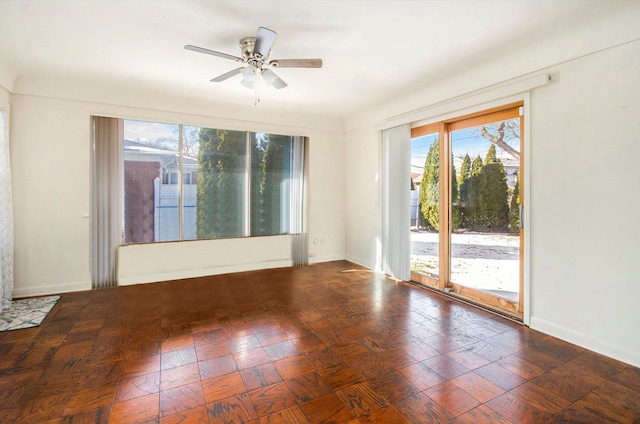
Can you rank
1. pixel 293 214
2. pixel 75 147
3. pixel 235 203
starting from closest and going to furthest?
pixel 75 147, pixel 235 203, pixel 293 214

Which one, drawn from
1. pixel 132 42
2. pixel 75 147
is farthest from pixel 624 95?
pixel 75 147

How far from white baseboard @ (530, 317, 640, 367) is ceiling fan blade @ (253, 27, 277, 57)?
3.46 m

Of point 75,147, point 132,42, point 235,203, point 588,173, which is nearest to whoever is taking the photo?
point 588,173

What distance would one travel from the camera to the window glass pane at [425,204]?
423 cm

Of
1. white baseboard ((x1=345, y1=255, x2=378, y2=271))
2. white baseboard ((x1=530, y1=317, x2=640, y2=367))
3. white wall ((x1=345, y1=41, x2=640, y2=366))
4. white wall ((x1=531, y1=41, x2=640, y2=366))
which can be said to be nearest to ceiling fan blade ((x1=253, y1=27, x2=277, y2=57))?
white wall ((x1=345, y1=41, x2=640, y2=366))

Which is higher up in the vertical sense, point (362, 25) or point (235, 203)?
point (362, 25)

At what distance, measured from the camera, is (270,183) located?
210 inches

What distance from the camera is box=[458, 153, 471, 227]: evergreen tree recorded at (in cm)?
382

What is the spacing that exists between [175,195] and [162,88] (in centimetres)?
149

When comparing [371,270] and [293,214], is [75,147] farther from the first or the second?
[371,270]

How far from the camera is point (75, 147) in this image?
4.02m

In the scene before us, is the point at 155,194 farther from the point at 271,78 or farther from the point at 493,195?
the point at 493,195

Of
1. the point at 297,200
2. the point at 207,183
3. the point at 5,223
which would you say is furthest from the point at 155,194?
the point at 297,200

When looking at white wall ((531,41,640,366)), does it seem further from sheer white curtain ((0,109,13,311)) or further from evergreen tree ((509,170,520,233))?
sheer white curtain ((0,109,13,311))
